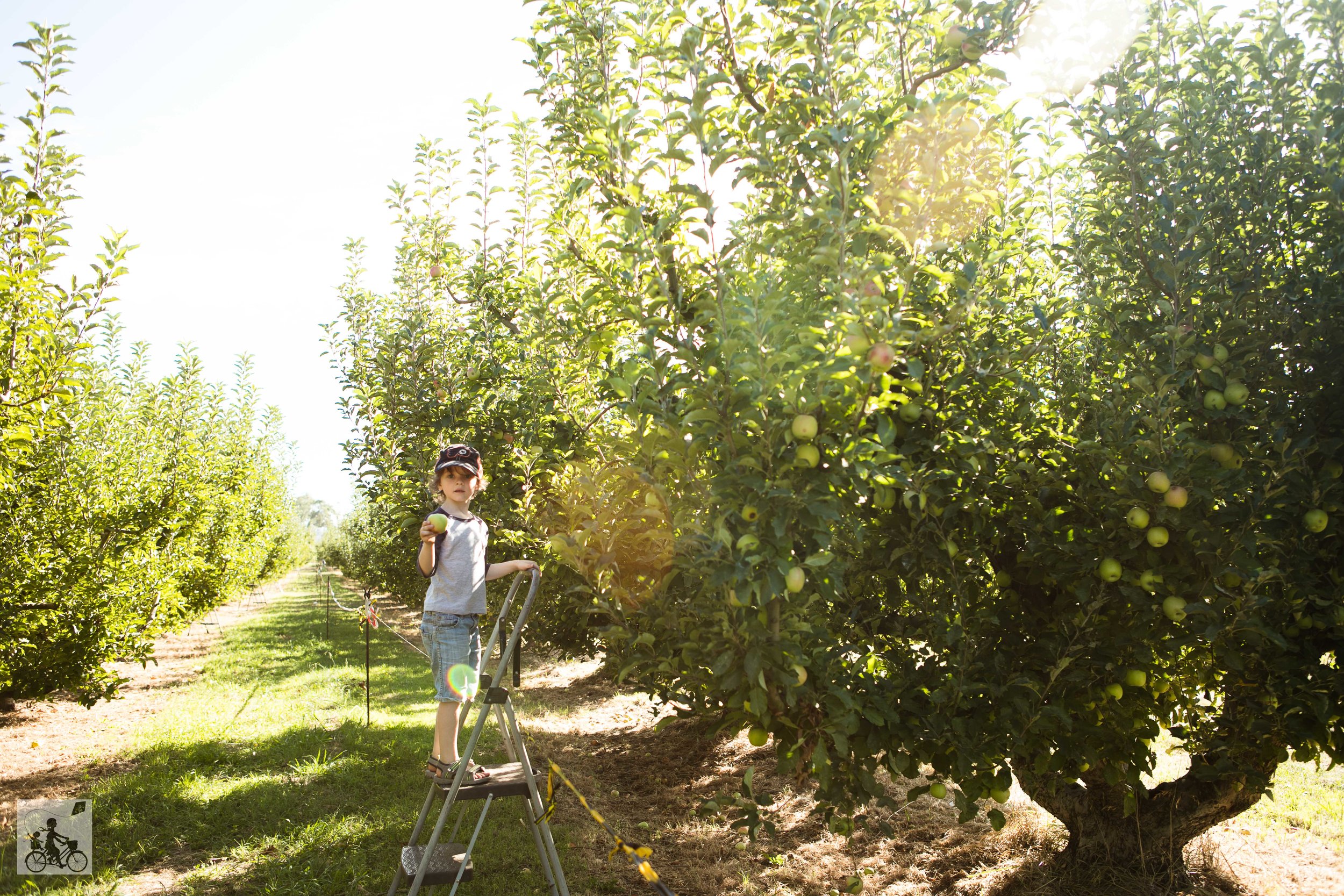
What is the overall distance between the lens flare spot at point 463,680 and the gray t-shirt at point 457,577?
30 cm

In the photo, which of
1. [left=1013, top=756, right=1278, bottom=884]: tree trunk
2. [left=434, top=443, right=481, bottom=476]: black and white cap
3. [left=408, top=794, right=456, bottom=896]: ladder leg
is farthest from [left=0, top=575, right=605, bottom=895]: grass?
[left=1013, top=756, right=1278, bottom=884]: tree trunk

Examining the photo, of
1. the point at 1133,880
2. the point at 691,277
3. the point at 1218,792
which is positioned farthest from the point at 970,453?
the point at 1133,880

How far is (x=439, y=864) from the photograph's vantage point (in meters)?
3.74

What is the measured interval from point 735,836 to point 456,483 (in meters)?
3.19

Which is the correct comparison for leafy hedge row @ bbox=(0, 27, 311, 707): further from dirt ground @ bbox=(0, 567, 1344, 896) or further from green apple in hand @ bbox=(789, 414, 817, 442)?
green apple in hand @ bbox=(789, 414, 817, 442)

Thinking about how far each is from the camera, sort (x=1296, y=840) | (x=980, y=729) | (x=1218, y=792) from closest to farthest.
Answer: (x=980, y=729) → (x=1218, y=792) → (x=1296, y=840)

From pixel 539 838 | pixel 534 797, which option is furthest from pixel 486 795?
pixel 539 838

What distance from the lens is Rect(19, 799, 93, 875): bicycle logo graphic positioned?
4672 millimetres

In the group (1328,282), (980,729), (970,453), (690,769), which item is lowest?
(690,769)

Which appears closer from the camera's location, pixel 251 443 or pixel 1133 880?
pixel 1133 880

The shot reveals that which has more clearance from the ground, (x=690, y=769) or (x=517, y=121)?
(x=517, y=121)

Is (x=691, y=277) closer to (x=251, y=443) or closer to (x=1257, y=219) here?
(x=1257, y=219)

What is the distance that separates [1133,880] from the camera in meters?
4.29

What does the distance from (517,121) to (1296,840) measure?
7.08 meters
